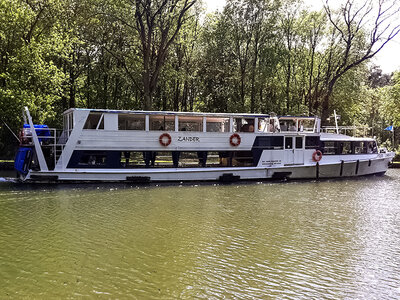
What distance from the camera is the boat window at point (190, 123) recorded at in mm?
21766

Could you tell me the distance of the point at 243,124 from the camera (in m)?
22.8

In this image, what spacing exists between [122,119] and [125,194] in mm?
5294

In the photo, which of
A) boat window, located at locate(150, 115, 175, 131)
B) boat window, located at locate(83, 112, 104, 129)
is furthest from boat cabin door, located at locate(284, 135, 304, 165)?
boat window, located at locate(83, 112, 104, 129)

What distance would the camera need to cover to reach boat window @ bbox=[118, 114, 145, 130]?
20.5 meters

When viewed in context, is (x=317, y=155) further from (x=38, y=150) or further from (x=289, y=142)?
(x=38, y=150)

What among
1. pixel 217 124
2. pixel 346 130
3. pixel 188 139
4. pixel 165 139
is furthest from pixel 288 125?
pixel 346 130

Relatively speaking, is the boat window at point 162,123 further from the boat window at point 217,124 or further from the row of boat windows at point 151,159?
the boat window at point 217,124

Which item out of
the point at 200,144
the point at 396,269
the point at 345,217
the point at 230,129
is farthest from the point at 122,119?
the point at 396,269

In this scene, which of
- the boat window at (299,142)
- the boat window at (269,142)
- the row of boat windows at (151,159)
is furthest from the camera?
the boat window at (299,142)

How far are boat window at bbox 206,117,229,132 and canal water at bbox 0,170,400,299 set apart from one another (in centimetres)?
689

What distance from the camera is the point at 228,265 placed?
7977 mm

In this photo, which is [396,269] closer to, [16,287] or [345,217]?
[345,217]

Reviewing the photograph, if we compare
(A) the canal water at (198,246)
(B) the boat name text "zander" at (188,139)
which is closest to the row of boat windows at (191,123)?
(B) the boat name text "zander" at (188,139)

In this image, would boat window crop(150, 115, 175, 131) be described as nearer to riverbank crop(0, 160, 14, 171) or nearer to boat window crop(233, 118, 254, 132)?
boat window crop(233, 118, 254, 132)
